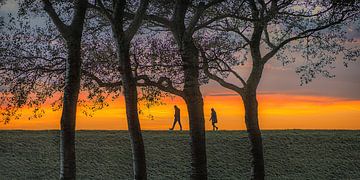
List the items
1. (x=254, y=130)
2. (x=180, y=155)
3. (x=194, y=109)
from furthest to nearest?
(x=180, y=155)
(x=254, y=130)
(x=194, y=109)

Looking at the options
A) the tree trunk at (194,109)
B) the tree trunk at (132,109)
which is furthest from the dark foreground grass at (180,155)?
the tree trunk at (132,109)

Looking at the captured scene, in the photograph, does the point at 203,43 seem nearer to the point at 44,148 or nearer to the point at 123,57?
the point at 123,57

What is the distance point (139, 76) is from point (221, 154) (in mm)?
13440

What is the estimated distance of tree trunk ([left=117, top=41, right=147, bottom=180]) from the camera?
69.2 feet

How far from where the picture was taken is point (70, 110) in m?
19.7

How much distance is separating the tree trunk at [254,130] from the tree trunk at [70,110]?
430 inches

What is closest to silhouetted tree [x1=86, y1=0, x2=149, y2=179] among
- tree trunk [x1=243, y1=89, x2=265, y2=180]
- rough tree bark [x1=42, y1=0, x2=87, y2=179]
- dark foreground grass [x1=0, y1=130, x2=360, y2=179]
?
rough tree bark [x1=42, y1=0, x2=87, y2=179]

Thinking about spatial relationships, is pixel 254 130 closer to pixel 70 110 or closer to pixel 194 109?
pixel 194 109

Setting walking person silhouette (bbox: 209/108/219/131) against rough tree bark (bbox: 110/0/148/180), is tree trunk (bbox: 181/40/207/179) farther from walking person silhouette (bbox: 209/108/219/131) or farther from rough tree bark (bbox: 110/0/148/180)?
walking person silhouette (bbox: 209/108/219/131)

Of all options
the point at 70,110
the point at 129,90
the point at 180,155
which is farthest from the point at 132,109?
the point at 180,155

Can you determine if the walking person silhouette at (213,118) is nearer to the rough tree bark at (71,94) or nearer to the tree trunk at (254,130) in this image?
the tree trunk at (254,130)

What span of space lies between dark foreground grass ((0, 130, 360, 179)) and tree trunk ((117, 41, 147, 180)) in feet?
41.9

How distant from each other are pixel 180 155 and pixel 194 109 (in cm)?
1504

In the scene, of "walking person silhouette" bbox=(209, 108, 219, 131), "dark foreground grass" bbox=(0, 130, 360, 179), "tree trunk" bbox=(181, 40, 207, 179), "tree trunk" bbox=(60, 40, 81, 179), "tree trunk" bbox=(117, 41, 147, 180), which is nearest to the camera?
"tree trunk" bbox=(60, 40, 81, 179)
